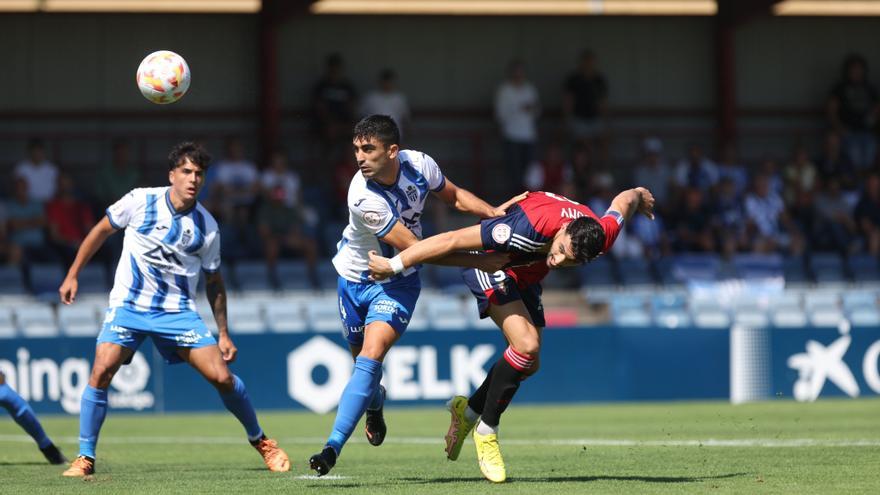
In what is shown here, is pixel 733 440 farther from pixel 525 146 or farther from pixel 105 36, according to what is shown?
pixel 105 36

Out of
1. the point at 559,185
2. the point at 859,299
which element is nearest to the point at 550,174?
the point at 559,185

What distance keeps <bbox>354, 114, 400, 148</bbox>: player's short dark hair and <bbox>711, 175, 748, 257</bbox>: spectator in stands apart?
12.5 m

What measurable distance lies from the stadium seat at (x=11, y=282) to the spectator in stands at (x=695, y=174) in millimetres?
9535

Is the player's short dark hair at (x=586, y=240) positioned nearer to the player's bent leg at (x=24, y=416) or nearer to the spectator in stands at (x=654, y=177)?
the player's bent leg at (x=24, y=416)

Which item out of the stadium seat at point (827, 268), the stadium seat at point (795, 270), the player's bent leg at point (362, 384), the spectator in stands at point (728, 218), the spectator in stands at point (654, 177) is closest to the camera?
the player's bent leg at point (362, 384)

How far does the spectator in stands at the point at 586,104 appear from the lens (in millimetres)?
21734

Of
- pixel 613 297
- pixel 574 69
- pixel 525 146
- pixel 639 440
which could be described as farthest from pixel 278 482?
pixel 574 69

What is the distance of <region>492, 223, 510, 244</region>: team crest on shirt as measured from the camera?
7562 millimetres

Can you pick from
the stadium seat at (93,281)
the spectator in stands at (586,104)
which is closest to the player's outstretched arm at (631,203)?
the stadium seat at (93,281)

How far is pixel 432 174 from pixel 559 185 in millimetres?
11815

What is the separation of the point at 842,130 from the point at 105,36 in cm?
1212

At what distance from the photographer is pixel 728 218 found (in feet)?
66.4

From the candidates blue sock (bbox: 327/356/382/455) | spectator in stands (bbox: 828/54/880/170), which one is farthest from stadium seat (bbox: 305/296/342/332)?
spectator in stands (bbox: 828/54/880/170)

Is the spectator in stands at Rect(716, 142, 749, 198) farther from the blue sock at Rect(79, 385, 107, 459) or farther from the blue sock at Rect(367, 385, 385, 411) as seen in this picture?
the blue sock at Rect(79, 385, 107, 459)
